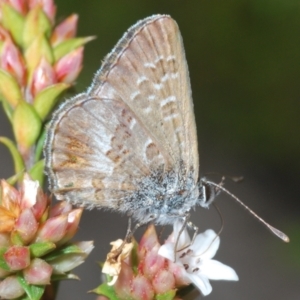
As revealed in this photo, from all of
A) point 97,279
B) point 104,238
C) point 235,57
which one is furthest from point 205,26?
point 97,279

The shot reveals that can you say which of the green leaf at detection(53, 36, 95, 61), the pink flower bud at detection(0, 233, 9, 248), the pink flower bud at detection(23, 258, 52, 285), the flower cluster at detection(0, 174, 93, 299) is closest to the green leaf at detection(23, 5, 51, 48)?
the green leaf at detection(53, 36, 95, 61)

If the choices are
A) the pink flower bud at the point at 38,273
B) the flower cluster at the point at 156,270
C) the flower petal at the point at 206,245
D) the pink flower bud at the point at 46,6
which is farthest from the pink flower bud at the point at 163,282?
the pink flower bud at the point at 46,6

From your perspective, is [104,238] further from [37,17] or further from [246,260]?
[37,17]

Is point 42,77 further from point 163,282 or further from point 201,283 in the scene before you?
point 201,283

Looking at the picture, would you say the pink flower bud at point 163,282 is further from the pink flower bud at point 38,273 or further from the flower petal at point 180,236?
the pink flower bud at point 38,273

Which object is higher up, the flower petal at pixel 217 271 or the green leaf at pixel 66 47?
the green leaf at pixel 66 47
